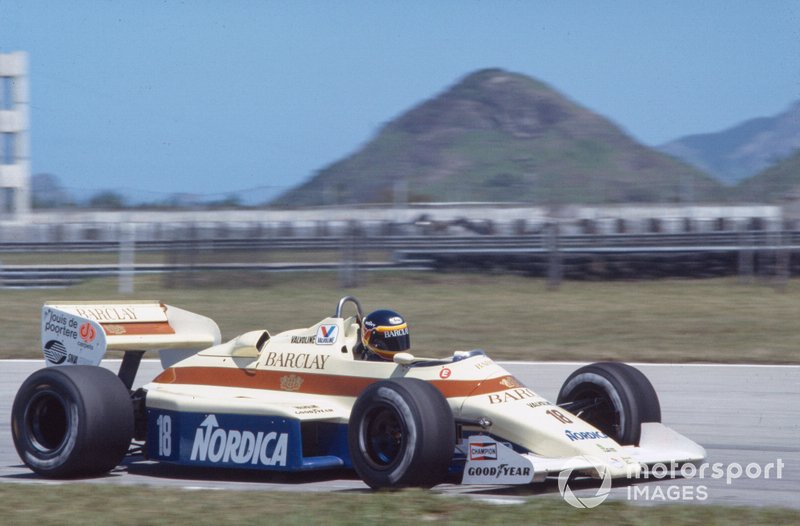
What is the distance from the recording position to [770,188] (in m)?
23.9

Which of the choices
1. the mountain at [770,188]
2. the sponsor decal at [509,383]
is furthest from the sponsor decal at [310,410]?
the mountain at [770,188]

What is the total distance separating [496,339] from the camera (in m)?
15.0

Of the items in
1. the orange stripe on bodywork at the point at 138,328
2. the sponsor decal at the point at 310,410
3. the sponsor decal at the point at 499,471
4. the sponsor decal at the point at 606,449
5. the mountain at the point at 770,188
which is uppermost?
the mountain at the point at 770,188

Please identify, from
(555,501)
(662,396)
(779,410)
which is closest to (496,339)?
(662,396)

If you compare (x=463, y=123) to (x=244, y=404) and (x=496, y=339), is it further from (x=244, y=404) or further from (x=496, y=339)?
(x=244, y=404)

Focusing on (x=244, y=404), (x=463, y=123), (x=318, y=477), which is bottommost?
(x=318, y=477)

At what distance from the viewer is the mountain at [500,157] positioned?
26.4 m

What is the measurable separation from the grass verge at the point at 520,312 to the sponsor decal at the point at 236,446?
682 cm

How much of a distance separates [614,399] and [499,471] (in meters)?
1.35

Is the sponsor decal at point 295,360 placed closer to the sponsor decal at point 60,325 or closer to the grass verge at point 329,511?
the grass verge at point 329,511

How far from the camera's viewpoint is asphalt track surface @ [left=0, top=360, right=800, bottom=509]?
20.3ft

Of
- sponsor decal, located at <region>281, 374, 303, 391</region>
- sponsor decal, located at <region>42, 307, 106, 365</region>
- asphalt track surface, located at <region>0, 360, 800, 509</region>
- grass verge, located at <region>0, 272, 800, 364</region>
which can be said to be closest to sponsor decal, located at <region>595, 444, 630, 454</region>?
asphalt track surface, located at <region>0, 360, 800, 509</region>

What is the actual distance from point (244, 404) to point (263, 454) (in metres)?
0.38

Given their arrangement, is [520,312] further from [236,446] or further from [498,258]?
[236,446]
